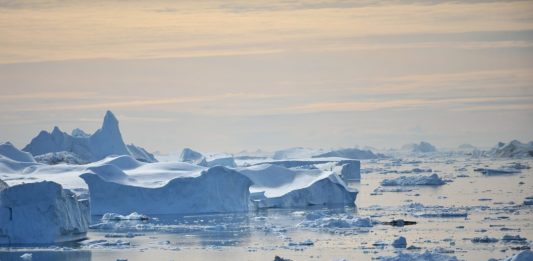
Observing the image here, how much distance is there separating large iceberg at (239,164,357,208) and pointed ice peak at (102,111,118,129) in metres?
10.2

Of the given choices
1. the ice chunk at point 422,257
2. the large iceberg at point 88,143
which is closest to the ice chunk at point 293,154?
the large iceberg at point 88,143

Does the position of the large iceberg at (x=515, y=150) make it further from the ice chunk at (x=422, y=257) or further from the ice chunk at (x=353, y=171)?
the ice chunk at (x=422, y=257)

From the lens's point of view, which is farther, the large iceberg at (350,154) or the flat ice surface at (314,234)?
the large iceberg at (350,154)

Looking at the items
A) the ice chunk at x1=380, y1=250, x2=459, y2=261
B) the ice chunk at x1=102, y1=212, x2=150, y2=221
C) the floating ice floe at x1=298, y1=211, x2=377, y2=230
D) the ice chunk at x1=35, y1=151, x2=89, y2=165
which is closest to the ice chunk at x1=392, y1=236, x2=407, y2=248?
the ice chunk at x1=380, y1=250, x2=459, y2=261

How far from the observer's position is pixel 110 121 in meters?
42.1

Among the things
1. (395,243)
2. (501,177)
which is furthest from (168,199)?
(501,177)

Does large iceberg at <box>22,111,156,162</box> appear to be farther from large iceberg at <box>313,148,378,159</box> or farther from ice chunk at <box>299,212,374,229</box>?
large iceberg at <box>313,148,378,159</box>

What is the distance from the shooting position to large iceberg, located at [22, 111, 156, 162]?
139 feet

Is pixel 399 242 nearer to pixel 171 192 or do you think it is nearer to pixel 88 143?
pixel 171 192

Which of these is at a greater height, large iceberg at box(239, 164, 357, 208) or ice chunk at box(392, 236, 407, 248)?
large iceberg at box(239, 164, 357, 208)

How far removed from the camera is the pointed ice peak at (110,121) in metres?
41.8

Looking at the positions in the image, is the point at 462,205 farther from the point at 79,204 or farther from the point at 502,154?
the point at 502,154

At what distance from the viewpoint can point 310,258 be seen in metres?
18.7

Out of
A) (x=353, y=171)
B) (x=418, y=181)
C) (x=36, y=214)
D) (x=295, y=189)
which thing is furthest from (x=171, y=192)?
(x=353, y=171)
